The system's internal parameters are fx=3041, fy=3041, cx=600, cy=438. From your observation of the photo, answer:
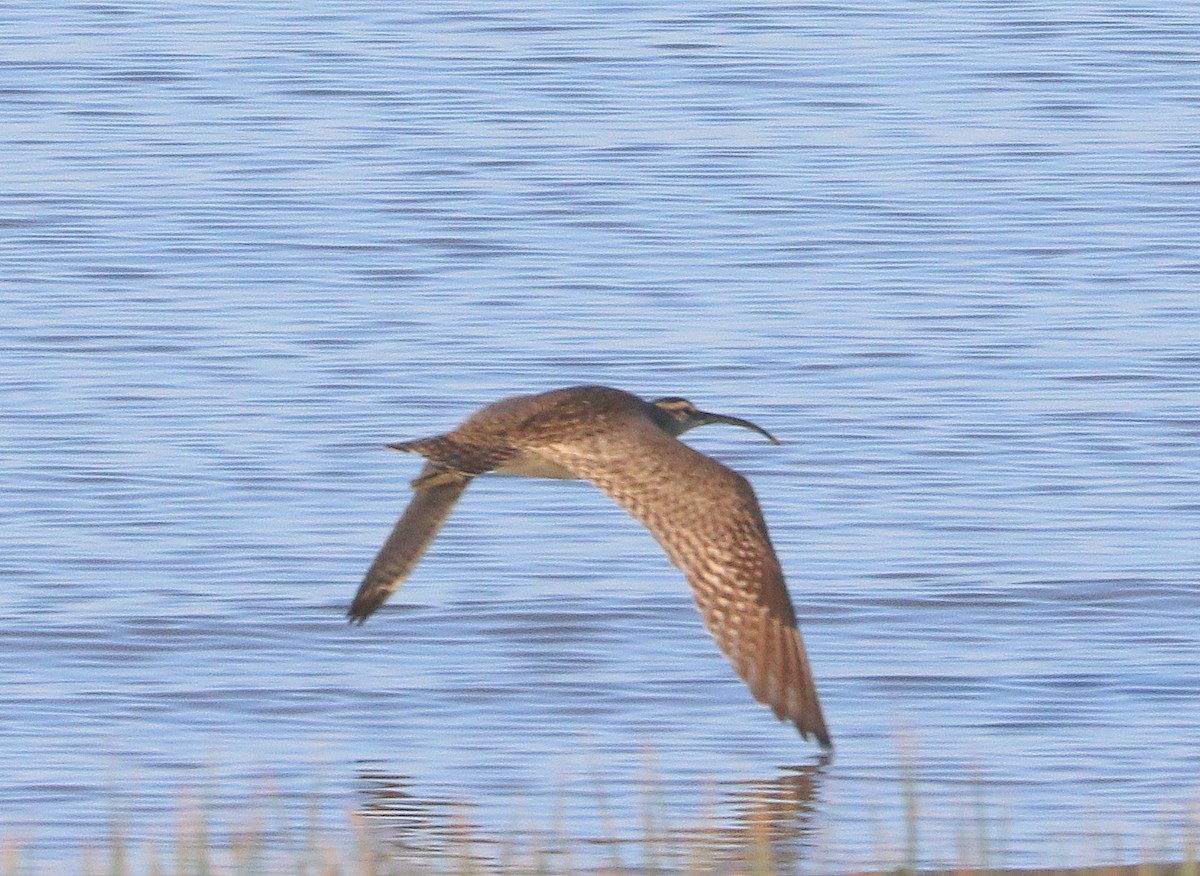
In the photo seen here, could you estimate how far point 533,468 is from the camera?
8.12 meters

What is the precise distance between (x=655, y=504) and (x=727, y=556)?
0.80 feet

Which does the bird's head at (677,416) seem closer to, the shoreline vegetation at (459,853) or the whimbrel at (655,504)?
the whimbrel at (655,504)

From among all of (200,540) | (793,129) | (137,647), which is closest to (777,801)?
(137,647)

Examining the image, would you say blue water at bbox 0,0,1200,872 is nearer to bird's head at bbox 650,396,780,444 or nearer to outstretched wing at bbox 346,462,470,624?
outstretched wing at bbox 346,462,470,624

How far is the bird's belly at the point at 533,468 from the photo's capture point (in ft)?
26.3

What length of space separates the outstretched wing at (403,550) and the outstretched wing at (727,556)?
0.76 metres

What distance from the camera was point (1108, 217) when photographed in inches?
634

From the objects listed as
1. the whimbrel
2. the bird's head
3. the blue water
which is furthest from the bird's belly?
the blue water

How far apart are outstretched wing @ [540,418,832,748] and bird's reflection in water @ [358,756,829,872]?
0.34m

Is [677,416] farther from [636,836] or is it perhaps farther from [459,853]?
[459,853]

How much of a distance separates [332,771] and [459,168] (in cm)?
947

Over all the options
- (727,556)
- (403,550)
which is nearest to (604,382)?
(403,550)

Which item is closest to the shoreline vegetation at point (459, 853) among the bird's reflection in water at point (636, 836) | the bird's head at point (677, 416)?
the bird's reflection in water at point (636, 836)

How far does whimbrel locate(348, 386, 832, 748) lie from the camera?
7418mm
